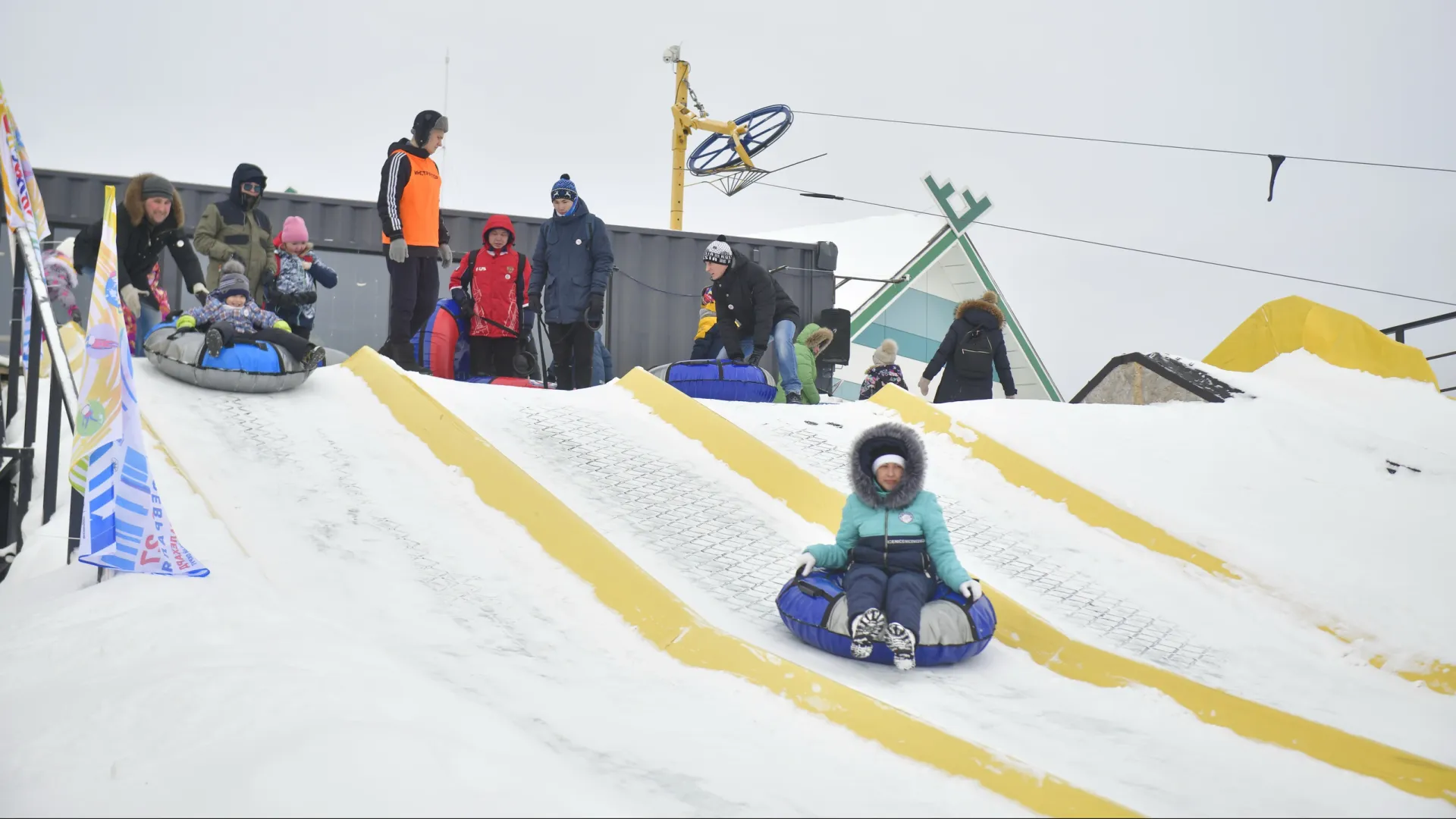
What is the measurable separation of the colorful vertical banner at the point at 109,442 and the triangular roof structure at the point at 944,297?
641 inches

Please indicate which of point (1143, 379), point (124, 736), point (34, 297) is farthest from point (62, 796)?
point (1143, 379)

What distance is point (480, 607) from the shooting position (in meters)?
3.97

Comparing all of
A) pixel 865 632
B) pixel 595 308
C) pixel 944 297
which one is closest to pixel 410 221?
pixel 595 308

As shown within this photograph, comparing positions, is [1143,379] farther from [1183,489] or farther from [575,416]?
[575,416]

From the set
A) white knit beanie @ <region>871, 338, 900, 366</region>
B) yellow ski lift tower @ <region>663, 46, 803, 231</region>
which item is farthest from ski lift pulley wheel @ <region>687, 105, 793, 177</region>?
white knit beanie @ <region>871, 338, 900, 366</region>

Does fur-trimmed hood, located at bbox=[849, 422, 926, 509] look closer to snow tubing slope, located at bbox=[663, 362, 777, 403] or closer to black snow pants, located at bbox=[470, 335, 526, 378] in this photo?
snow tubing slope, located at bbox=[663, 362, 777, 403]

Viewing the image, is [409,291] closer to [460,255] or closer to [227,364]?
[227,364]

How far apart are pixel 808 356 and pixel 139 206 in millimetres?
4372

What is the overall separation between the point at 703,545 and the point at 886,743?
6.03ft

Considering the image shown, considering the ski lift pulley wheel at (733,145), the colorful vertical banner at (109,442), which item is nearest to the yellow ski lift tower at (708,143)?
the ski lift pulley wheel at (733,145)

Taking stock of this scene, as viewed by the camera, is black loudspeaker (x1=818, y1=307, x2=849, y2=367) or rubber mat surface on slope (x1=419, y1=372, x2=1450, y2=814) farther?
black loudspeaker (x1=818, y1=307, x2=849, y2=367)

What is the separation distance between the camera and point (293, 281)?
7.11m

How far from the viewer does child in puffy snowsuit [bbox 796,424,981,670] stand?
12.5ft

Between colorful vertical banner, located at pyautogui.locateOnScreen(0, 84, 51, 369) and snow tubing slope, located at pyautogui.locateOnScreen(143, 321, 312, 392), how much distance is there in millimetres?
2078
